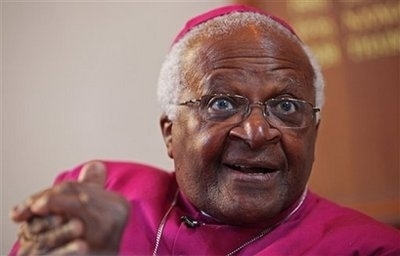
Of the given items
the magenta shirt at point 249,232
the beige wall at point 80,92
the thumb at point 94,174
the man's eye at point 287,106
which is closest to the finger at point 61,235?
the thumb at point 94,174

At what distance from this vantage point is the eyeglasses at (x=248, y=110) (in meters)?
1.50

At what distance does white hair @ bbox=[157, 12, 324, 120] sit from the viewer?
1.60 meters

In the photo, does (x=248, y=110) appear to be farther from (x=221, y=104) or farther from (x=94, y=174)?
(x=94, y=174)

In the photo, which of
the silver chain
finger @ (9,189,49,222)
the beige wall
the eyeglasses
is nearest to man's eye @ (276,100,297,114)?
the eyeglasses

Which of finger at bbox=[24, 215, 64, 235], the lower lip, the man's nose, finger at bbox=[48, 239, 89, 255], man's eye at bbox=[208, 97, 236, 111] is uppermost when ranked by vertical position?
finger at bbox=[24, 215, 64, 235]

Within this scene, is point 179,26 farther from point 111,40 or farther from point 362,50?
point 362,50

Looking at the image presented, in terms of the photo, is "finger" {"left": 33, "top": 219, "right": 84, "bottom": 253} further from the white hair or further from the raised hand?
the white hair

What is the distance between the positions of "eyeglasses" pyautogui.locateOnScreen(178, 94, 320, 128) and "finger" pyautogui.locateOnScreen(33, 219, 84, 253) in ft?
1.95

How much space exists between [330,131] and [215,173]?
846 mm

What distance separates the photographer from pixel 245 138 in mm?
1448

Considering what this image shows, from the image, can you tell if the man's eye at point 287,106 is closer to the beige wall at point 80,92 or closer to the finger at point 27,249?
the finger at point 27,249

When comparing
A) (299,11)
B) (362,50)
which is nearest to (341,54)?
(362,50)

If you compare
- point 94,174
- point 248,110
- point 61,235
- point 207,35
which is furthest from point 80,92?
point 61,235

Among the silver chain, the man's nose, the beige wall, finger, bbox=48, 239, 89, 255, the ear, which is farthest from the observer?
the beige wall
